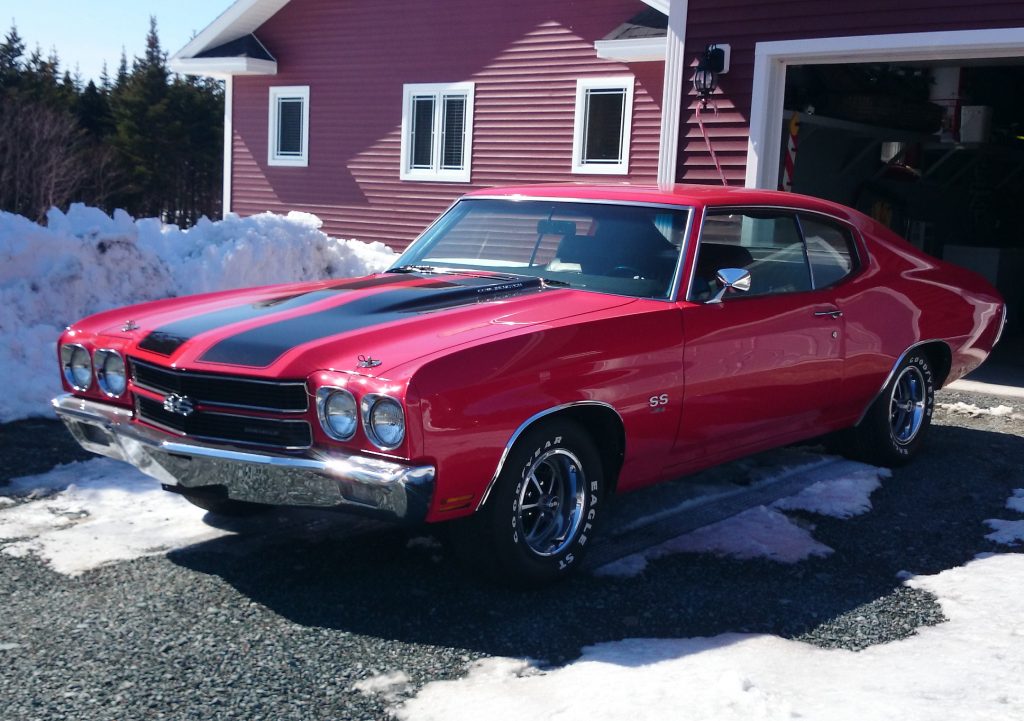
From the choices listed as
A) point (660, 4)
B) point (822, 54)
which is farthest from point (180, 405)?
point (660, 4)

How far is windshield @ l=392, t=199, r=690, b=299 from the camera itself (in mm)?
5137

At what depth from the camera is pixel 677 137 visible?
37.9 feet

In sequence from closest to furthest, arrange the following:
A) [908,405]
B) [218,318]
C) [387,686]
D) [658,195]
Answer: [387,686] → [218,318] → [658,195] → [908,405]

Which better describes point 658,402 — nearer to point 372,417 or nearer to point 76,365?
point 372,417

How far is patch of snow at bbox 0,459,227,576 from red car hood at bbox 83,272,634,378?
877 millimetres

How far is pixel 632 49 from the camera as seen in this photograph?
14180mm

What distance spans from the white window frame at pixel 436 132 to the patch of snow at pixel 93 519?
11657 mm

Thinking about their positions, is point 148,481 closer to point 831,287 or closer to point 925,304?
point 831,287

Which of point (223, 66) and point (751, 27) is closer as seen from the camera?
point (751, 27)

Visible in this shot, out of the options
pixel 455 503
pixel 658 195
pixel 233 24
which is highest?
pixel 233 24

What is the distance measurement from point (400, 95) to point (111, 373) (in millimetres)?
13697

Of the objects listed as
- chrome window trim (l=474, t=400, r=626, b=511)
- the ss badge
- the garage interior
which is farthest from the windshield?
the garage interior

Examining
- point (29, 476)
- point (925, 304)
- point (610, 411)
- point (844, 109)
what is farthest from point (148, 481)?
point (844, 109)

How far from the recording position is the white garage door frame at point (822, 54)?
9383 millimetres
